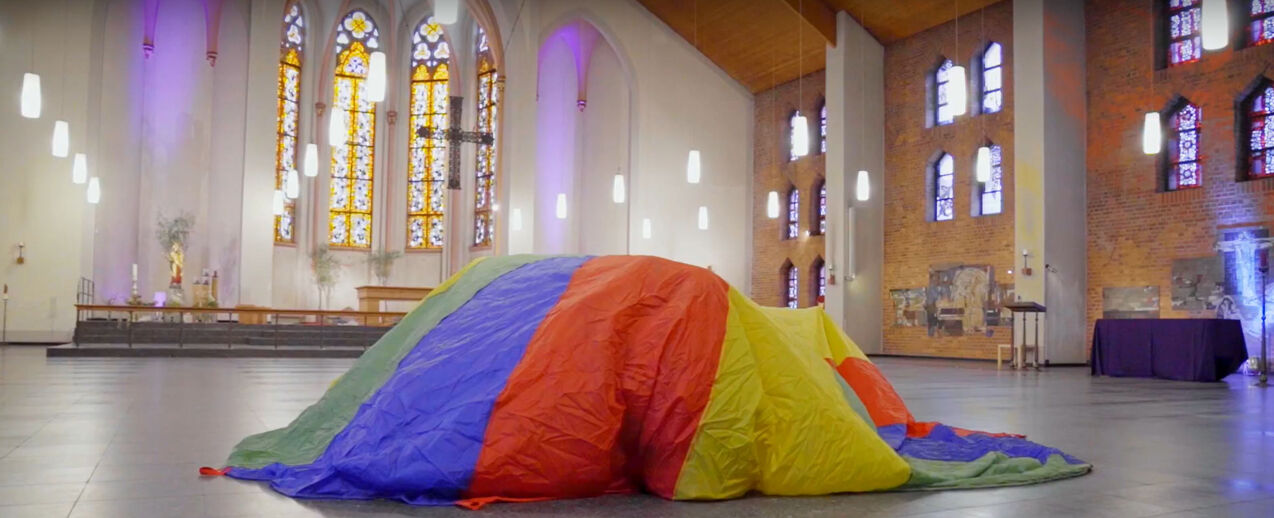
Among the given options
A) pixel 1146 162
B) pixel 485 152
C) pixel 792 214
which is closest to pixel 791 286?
pixel 792 214

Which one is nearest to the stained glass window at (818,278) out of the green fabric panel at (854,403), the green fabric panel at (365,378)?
the green fabric panel at (854,403)

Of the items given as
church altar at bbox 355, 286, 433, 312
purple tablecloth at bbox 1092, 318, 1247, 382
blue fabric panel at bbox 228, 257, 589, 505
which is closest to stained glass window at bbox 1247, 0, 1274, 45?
purple tablecloth at bbox 1092, 318, 1247, 382

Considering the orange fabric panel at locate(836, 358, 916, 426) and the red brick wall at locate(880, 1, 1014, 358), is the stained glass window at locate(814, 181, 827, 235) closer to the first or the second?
the red brick wall at locate(880, 1, 1014, 358)

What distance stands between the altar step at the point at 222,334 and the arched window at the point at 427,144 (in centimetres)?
673

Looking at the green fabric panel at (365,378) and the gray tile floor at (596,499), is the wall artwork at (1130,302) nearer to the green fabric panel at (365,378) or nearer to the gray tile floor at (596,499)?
the gray tile floor at (596,499)

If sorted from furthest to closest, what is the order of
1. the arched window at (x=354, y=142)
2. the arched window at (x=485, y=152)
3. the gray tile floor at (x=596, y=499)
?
the arched window at (x=354, y=142)
the arched window at (x=485, y=152)
the gray tile floor at (x=596, y=499)

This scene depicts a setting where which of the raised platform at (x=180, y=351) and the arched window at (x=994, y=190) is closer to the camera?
the raised platform at (x=180, y=351)

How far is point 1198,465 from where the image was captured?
16.7ft

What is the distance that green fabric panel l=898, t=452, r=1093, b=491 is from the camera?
14.0 ft

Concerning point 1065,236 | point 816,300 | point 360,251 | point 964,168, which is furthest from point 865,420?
point 360,251

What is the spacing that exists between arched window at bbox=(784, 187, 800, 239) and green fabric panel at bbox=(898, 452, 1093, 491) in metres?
19.9

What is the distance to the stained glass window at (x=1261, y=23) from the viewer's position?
15.4 meters

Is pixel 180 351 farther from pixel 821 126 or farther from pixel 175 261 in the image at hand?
pixel 821 126

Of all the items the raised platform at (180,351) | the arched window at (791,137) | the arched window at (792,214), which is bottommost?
the raised platform at (180,351)
